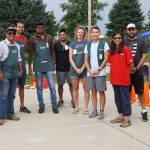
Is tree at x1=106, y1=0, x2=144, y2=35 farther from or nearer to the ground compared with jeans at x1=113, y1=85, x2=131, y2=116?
farther from the ground

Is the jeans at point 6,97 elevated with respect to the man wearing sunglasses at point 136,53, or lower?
lower

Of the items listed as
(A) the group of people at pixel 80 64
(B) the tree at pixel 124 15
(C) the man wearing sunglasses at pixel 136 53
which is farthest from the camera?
(B) the tree at pixel 124 15

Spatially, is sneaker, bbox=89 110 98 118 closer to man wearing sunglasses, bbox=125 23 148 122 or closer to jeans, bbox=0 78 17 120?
man wearing sunglasses, bbox=125 23 148 122

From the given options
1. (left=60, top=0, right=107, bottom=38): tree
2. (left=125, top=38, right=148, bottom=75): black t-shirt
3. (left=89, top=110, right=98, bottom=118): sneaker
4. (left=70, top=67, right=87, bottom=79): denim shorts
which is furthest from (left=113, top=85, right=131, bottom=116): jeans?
(left=60, top=0, right=107, bottom=38): tree

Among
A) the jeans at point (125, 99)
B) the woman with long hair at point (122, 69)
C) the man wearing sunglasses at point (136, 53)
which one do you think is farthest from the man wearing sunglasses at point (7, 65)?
the man wearing sunglasses at point (136, 53)

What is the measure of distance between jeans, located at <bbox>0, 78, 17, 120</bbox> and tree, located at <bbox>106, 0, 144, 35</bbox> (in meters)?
45.2

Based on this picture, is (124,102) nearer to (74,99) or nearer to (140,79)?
(140,79)

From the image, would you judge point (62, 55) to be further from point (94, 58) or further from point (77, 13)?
point (77, 13)

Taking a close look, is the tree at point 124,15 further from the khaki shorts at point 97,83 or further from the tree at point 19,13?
the khaki shorts at point 97,83

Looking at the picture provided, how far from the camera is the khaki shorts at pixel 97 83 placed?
23.7 ft

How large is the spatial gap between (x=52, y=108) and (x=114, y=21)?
4591 centimetres

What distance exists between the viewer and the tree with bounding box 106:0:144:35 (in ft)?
171

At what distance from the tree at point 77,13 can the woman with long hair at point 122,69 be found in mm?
43180

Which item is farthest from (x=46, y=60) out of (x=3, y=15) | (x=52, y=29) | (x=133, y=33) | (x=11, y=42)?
(x=52, y=29)
